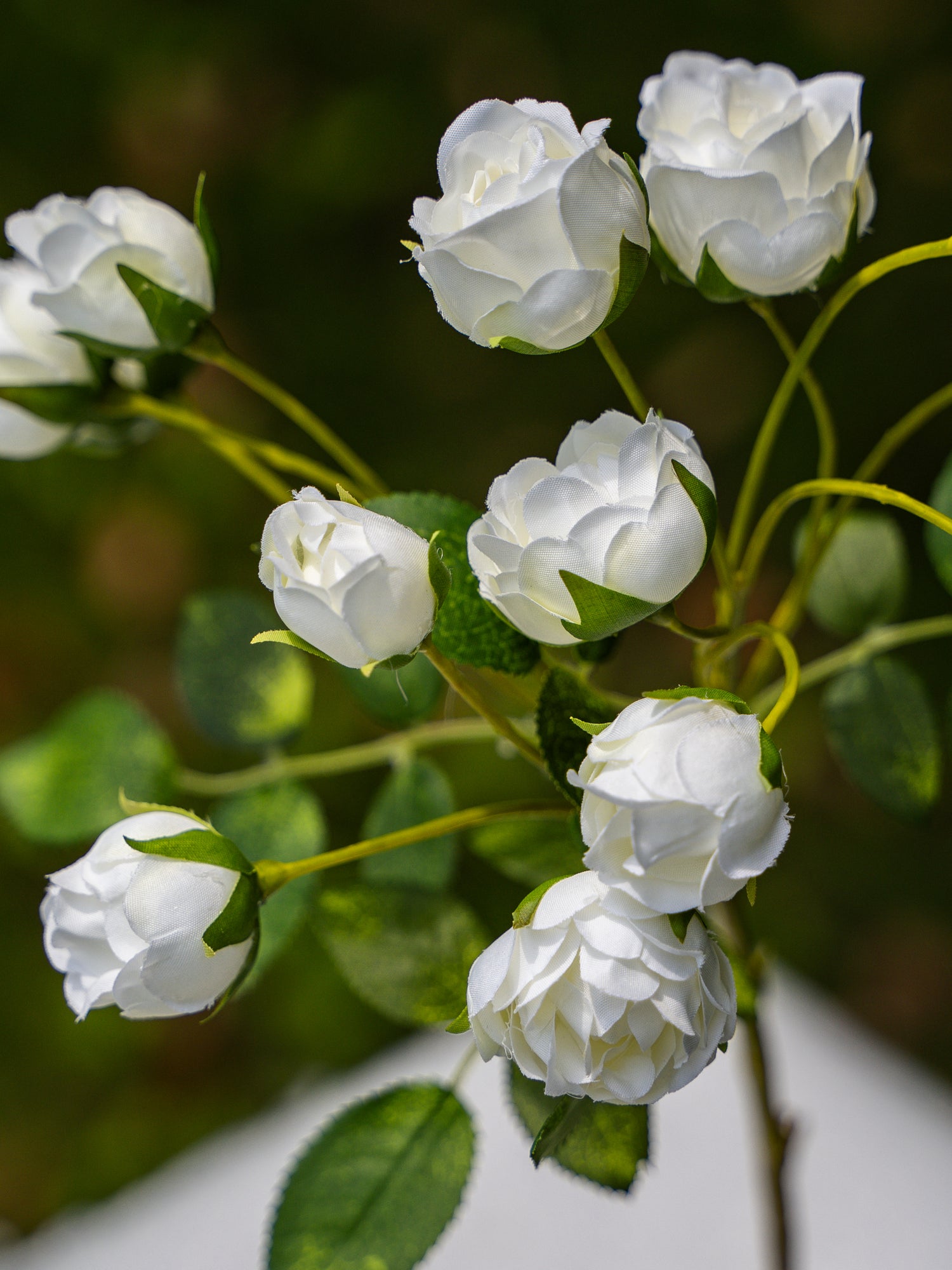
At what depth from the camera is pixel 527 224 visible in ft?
0.73

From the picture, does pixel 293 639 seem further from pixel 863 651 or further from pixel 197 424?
pixel 863 651

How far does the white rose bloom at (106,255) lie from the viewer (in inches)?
11.4

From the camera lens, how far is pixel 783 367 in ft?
3.25

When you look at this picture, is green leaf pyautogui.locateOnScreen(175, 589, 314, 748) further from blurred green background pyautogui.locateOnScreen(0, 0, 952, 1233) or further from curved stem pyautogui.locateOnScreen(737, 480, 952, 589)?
blurred green background pyautogui.locateOnScreen(0, 0, 952, 1233)

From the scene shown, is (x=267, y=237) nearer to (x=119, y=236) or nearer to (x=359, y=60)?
(x=359, y=60)

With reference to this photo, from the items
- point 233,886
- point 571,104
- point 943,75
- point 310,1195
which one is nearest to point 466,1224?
point 310,1195

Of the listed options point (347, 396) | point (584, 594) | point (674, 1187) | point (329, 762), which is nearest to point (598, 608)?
point (584, 594)

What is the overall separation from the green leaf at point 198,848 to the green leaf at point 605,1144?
0.10 metres

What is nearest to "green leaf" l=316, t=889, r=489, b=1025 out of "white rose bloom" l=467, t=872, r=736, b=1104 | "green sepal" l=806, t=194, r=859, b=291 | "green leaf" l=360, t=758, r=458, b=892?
"green leaf" l=360, t=758, r=458, b=892

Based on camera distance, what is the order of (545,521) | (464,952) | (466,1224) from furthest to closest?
(466,1224)
(464,952)
(545,521)

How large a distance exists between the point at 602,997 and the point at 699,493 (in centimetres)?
11

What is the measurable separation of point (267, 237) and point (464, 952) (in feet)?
2.67

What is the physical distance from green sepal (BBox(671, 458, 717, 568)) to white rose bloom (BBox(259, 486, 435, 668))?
0.19ft

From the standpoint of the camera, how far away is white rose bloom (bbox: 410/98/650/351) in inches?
8.7
